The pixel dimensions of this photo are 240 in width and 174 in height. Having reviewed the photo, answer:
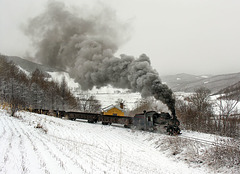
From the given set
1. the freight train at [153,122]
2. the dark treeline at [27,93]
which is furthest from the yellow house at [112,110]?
the dark treeline at [27,93]

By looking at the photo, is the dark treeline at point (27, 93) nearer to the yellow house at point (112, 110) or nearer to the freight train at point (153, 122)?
the yellow house at point (112, 110)

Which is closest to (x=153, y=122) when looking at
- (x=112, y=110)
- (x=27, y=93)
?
(x=112, y=110)

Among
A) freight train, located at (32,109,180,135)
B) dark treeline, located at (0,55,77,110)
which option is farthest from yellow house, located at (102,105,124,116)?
dark treeline, located at (0,55,77,110)

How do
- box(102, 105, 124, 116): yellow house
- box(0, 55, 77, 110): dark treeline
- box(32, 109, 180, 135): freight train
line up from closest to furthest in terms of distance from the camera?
box(32, 109, 180, 135): freight train, box(0, 55, 77, 110): dark treeline, box(102, 105, 124, 116): yellow house

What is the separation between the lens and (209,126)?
22781mm

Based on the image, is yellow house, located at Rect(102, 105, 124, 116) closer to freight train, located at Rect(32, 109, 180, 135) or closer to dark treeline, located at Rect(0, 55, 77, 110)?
freight train, located at Rect(32, 109, 180, 135)

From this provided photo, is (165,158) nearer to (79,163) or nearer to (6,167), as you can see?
(79,163)

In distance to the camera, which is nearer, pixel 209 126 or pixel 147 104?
pixel 209 126

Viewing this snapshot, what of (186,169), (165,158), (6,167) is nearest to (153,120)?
(165,158)

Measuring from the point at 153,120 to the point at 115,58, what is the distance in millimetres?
9452

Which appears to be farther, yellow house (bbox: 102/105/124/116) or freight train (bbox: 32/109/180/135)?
yellow house (bbox: 102/105/124/116)

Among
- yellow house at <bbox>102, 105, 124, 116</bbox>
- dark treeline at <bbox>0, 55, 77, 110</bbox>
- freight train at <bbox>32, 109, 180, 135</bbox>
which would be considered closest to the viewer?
freight train at <bbox>32, 109, 180, 135</bbox>

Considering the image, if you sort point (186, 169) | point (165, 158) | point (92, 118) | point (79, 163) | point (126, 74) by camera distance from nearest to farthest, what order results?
point (79, 163) < point (186, 169) < point (165, 158) < point (126, 74) < point (92, 118)

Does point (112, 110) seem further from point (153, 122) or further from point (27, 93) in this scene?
point (153, 122)
